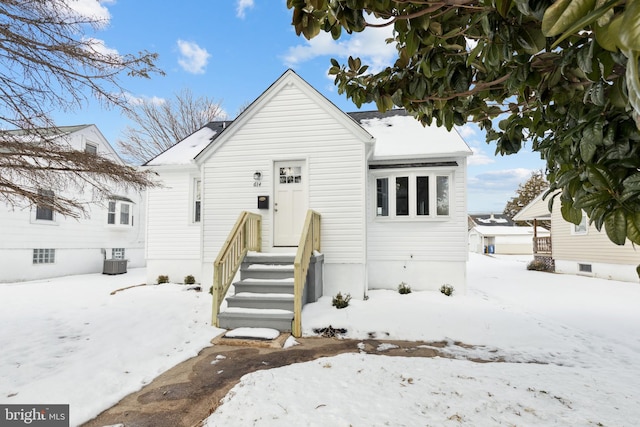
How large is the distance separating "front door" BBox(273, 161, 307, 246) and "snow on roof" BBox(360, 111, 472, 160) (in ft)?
8.00

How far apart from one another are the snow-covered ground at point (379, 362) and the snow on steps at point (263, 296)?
50 centimetres

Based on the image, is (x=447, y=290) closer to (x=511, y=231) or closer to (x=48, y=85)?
(x=48, y=85)

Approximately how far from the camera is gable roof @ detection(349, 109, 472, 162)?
880 cm

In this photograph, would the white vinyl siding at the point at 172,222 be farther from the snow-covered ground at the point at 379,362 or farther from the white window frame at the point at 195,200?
the snow-covered ground at the point at 379,362

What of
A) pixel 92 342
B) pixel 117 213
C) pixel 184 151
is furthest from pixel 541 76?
pixel 117 213

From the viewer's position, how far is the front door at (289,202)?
8.17 metres

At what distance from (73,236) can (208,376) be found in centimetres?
1415

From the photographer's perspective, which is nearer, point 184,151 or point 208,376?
point 208,376

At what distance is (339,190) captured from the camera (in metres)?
7.95

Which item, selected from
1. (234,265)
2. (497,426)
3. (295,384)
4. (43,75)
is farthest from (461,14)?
(234,265)

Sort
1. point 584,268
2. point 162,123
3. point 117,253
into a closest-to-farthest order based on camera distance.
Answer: point 584,268 < point 117,253 < point 162,123

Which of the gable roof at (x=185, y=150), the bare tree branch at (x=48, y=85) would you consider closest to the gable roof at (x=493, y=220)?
the gable roof at (x=185, y=150)

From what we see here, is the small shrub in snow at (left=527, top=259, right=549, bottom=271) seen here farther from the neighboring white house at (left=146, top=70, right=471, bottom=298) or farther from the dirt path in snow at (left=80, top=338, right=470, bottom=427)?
the dirt path in snow at (left=80, top=338, right=470, bottom=427)

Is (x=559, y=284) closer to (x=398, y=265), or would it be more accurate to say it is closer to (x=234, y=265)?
(x=398, y=265)
